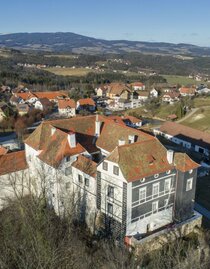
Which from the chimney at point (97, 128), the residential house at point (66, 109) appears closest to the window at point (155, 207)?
the chimney at point (97, 128)

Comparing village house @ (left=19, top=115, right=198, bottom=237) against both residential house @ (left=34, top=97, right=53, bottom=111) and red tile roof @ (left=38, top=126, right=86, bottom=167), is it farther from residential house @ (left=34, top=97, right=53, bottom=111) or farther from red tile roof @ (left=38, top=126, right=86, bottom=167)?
residential house @ (left=34, top=97, right=53, bottom=111)

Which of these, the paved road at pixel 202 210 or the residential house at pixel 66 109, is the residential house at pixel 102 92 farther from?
the paved road at pixel 202 210

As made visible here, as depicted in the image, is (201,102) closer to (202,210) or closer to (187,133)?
(187,133)

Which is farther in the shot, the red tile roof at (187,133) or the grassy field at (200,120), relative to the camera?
the grassy field at (200,120)

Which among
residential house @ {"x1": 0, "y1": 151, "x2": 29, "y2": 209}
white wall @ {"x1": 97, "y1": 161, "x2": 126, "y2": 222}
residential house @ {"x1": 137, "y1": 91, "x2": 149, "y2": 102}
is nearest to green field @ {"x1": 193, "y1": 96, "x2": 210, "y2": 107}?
residential house @ {"x1": 137, "y1": 91, "x2": 149, "y2": 102}

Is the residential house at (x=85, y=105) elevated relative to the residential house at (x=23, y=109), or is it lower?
lower
